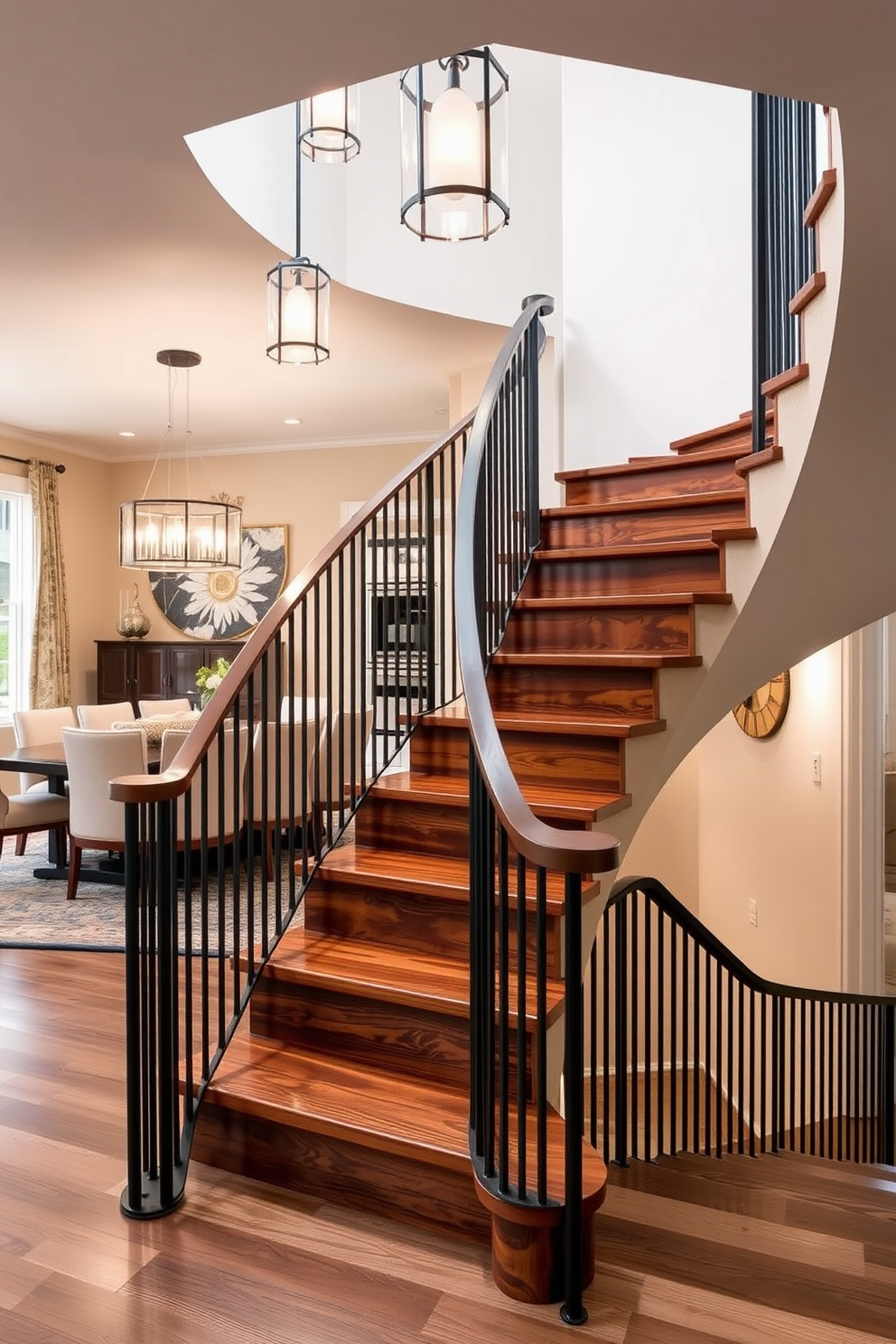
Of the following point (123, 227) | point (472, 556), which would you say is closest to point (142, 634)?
point (123, 227)

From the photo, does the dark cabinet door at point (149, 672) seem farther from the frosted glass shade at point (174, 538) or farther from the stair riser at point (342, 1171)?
the stair riser at point (342, 1171)

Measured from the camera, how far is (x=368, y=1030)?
7.85ft

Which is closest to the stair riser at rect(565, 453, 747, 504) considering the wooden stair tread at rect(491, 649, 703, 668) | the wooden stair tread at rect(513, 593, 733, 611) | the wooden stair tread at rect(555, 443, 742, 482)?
the wooden stair tread at rect(555, 443, 742, 482)

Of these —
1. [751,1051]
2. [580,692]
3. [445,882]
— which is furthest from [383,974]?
[751,1051]

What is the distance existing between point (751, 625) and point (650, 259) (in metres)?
2.66

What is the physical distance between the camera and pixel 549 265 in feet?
16.2

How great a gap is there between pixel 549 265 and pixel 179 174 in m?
2.36

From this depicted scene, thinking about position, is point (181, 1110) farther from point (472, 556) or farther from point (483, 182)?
point (483, 182)

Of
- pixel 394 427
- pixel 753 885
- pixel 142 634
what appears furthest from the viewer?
pixel 142 634

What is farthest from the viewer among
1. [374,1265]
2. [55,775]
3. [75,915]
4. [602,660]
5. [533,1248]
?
[55,775]

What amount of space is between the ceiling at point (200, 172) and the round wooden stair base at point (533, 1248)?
6.94ft

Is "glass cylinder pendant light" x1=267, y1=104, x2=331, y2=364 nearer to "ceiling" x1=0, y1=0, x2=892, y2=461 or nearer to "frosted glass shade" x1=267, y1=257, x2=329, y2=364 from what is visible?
"frosted glass shade" x1=267, y1=257, x2=329, y2=364

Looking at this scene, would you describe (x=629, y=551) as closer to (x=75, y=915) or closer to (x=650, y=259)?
(x=650, y=259)

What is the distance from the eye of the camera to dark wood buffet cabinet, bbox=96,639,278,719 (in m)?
7.73
